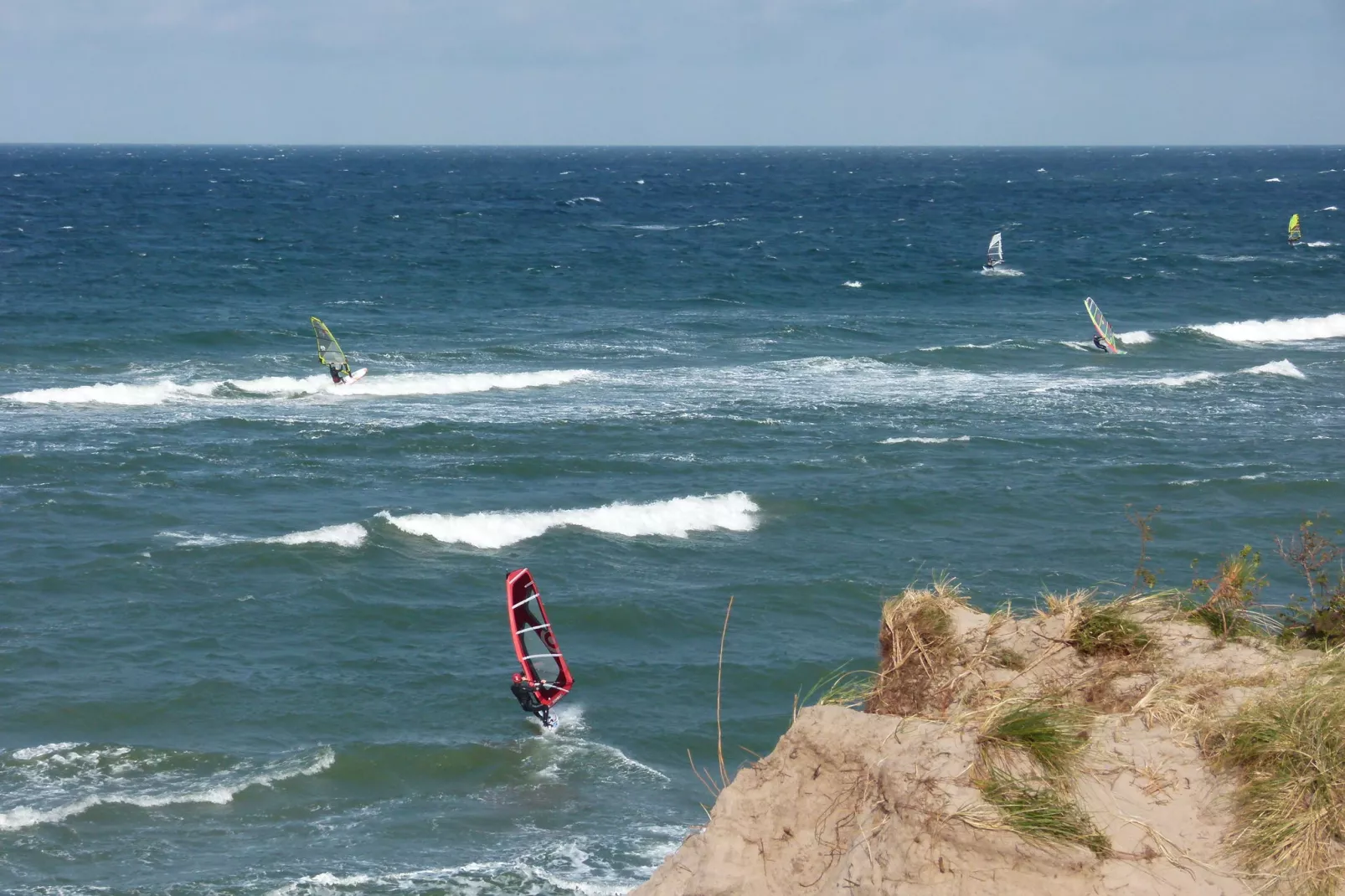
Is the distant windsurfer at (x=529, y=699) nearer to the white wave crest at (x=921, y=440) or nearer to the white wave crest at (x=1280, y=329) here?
the white wave crest at (x=921, y=440)

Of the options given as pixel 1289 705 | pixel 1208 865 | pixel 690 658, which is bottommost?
pixel 690 658

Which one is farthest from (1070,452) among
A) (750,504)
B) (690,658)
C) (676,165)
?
(676,165)

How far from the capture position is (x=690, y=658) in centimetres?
1814

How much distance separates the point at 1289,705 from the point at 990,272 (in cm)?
5823

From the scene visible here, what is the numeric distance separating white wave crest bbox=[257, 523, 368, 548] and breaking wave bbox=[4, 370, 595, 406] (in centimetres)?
1240

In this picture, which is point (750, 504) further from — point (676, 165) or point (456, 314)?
point (676, 165)

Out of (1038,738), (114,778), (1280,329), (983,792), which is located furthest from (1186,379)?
(983,792)

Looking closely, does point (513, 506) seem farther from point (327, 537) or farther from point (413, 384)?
point (413, 384)

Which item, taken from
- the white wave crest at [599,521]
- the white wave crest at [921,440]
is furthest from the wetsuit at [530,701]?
the white wave crest at [921,440]

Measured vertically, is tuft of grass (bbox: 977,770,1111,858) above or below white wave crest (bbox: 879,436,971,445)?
above

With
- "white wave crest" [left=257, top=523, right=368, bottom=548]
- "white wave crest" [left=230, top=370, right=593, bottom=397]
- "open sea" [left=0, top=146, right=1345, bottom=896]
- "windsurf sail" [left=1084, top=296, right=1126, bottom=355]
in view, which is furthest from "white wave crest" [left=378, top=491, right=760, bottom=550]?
"windsurf sail" [left=1084, top=296, right=1126, bottom=355]

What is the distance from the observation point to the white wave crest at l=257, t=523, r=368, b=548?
2231 cm

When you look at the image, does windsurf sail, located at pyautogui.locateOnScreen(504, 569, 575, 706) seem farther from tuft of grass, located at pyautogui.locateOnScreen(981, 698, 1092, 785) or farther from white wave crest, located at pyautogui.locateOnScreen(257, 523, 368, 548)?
tuft of grass, located at pyautogui.locateOnScreen(981, 698, 1092, 785)

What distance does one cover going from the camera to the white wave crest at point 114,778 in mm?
13562
